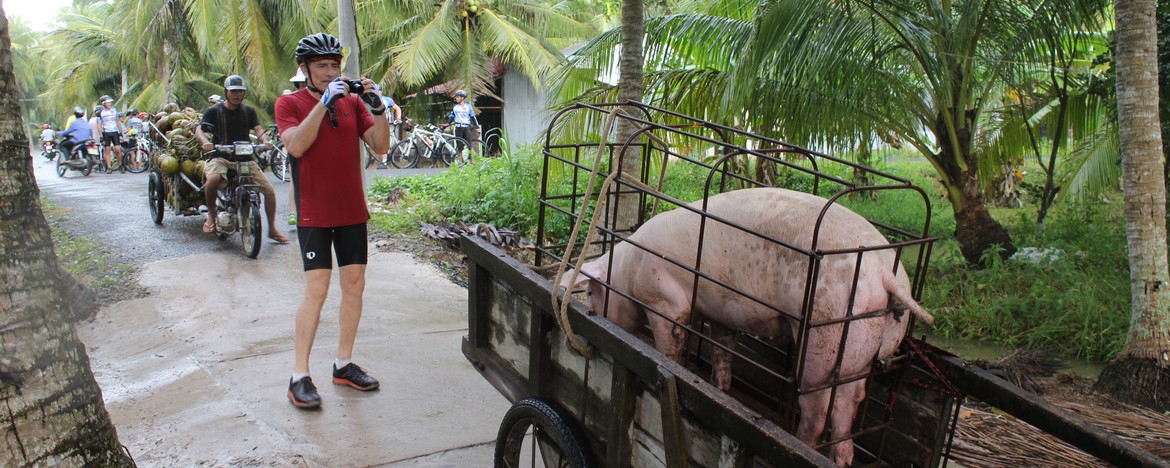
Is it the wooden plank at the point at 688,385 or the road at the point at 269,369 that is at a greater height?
the wooden plank at the point at 688,385

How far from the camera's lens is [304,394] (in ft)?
13.3

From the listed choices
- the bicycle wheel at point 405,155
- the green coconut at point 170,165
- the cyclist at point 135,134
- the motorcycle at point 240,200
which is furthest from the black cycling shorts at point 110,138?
the motorcycle at point 240,200

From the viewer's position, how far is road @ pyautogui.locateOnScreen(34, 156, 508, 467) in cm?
374

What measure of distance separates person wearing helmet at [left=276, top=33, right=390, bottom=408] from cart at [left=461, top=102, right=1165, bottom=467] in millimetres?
915

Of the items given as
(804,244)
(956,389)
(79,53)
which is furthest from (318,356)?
(79,53)

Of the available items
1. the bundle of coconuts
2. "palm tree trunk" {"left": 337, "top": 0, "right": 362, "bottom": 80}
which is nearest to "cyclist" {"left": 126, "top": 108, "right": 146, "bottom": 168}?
the bundle of coconuts

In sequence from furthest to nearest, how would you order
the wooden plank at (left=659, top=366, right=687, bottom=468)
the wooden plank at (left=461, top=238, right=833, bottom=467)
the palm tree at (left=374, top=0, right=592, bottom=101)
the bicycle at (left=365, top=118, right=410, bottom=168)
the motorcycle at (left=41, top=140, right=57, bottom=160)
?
the motorcycle at (left=41, top=140, right=57, bottom=160) < the palm tree at (left=374, top=0, right=592, bottom=101) < the bicycle at (left=365, top=118, right=410, bottom=168) < the wooden plank at (left=659, top=366, right=687, bottom=468) < the wooden plank at (left=461, top=238, right=833, bottom=467)

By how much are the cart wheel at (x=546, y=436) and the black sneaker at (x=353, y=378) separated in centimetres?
145

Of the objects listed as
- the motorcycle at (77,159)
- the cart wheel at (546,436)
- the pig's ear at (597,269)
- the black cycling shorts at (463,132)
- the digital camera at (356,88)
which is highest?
the digital camera at (356,88)

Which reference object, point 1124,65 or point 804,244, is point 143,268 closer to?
point 804,244

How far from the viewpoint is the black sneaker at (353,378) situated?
14.3ft

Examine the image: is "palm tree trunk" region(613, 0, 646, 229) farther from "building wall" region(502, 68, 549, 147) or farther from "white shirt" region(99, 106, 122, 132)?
"white shirt" region(99, 106, 122, 132)

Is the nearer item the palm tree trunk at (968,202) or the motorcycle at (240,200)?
the motorcycle at (240,200)

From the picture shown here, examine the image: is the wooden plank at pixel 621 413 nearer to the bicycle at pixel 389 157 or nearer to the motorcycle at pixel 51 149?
the bicycle at pixel 389 157
